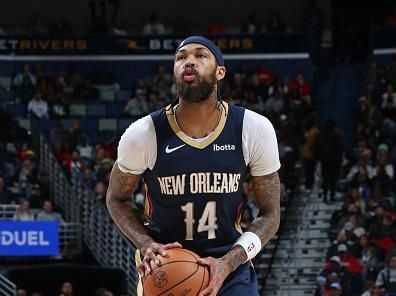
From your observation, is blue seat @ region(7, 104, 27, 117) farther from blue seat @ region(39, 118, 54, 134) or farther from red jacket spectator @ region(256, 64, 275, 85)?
red jacket spectator @ region(256, 64, 275, 85)

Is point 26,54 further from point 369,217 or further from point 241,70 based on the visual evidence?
point 369,217

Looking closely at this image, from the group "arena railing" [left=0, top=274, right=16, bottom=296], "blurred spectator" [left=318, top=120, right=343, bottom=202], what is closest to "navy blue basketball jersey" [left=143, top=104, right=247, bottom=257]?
"arena railing" [left=0, top=274, right=16, bottom=296]

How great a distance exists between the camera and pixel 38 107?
24.9 metres


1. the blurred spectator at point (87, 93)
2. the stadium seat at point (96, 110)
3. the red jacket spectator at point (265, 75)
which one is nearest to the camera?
the stadium seat at point (96, 110)

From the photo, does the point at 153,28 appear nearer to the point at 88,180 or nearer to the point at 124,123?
the point at 124,123

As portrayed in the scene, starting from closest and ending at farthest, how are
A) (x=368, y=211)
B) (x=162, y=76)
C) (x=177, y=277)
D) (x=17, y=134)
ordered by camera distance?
(x=177, y=277), (x=368, y=211), (x=17, y=134), (x=162, y=76)

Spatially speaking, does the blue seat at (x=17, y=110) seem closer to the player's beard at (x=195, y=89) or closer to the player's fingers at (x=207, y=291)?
the player's beard at (x=195, y=89)

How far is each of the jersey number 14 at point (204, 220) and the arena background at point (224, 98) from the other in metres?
10.8

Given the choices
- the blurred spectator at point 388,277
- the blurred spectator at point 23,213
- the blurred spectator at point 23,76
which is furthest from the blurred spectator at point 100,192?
the blurred spectator at point 23,76

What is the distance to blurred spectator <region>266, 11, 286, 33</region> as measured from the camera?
28803mm

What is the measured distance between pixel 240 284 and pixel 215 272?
39 centimetres

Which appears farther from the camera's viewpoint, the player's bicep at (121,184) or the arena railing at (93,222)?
the arena railing at (93,222)

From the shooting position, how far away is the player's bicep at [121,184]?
20.6 feet

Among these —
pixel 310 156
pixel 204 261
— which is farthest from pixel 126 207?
pixel 310 156
